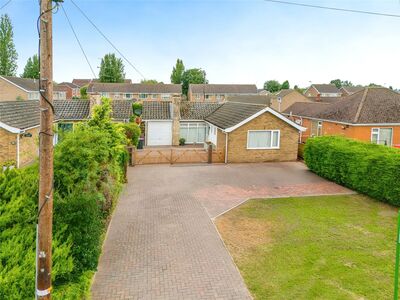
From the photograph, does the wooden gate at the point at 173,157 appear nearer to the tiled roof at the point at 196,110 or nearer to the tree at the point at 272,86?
the tiled roof at the point at 196,110

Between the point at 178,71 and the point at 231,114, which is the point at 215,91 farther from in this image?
the point at 231,114

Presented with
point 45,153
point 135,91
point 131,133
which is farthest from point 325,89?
point 45,153

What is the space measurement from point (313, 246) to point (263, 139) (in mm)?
15488

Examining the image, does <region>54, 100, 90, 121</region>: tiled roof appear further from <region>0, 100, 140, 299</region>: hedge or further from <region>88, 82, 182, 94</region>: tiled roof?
<region>88, 82, 182, 94</region>: tiled roof

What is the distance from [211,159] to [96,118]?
11.5 m

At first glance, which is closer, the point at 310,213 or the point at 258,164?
the point at 310,213

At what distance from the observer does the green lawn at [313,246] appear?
337 inches

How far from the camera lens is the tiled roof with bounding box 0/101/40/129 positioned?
65.8 feet

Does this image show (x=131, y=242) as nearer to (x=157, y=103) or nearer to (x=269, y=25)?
(x=269, y=25)

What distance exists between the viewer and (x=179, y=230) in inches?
482

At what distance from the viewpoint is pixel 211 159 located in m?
25.1

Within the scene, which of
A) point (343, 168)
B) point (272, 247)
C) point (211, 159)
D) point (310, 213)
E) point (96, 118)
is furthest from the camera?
point (211, 159)

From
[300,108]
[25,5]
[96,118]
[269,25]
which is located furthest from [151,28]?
[300,108]

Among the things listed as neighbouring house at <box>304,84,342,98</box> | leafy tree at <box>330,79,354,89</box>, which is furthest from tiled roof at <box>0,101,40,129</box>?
leafy tree at <box>330,79,354,89</box>
